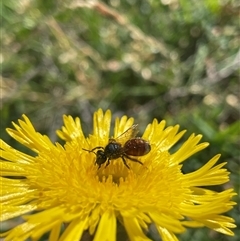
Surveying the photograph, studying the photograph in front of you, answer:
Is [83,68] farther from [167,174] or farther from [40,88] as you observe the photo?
[167,174]

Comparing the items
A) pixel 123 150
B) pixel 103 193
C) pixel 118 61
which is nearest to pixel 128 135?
pixel 123 150

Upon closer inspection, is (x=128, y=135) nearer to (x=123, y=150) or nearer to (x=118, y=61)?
(x=123, y=150)

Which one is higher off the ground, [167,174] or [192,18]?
[192,18]

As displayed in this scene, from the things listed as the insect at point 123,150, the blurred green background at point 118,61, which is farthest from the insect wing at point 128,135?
the blurred green background at point 118,61

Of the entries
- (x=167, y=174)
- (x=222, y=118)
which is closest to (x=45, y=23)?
(x=222, y=118)

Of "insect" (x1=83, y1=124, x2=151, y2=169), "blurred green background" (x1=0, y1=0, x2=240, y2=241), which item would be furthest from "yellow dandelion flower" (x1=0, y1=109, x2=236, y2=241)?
"blurred green background" (x1=0, y1=0, x2=240, y2=241)

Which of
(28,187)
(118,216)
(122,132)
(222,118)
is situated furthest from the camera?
(222,118)

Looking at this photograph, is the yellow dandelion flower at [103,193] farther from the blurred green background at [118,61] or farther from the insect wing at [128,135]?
the blurred green background at [118,61]
